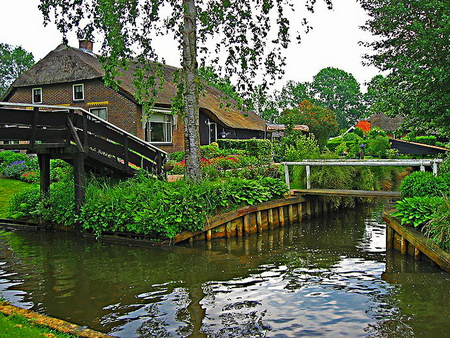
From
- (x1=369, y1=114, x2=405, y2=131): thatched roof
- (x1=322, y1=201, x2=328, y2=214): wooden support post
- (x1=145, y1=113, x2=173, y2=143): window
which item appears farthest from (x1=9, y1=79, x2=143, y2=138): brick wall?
(x1=369, y1=114, x2=405, y2=131): thatched roof

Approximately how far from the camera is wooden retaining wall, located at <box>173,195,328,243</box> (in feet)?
36.8

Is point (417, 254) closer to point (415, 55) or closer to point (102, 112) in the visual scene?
point (415, 55)

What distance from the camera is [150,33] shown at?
1334 centimetres

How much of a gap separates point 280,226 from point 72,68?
1979cm

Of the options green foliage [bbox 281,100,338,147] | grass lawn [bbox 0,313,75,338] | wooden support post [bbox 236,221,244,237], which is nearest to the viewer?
grass lawn [bbox 0,313,75,338]

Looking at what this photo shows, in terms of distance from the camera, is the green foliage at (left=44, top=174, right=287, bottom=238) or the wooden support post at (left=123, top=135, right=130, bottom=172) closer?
the green foliage at (left=44, top=174, right=287, bottom=238)

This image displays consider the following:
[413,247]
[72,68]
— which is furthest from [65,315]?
[72,68]

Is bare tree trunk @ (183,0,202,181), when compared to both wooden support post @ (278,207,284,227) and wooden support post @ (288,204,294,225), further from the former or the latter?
wooden support post @ (288,204,294,225)

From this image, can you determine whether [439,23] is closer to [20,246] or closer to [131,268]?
[131,268]

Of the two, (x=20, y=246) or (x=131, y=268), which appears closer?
(x=131, y=268)

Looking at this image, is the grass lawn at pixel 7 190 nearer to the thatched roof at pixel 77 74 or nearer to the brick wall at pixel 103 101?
the brick wall at pixel 103 101

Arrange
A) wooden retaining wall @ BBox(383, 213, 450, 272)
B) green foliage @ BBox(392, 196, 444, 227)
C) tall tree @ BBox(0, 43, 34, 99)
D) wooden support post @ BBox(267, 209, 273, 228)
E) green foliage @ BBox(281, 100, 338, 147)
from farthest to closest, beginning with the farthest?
tall tree @ BBox(0, 43, 34, 99) → green foliage @ BBox(281, 100, 338, 147) → wooden support post @ BBox(267, 209, 273, 228) → green foliage @ BBox(392, 196, 444, 227) → wooden retaining wall @ BBox(383, 213, 450, 272)

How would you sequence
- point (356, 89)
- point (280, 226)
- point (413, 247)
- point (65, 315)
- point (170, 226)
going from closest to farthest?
1. point (65, 315)
2. point (413, 247)
3. point (170, 226)
4. point (280, 226)
5. point (356, 89)

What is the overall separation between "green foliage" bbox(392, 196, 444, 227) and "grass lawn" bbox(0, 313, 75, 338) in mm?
7149
